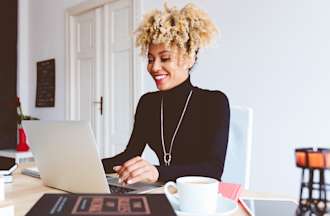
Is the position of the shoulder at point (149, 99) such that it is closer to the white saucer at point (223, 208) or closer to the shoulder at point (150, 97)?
the shoulder at point (150, 97)

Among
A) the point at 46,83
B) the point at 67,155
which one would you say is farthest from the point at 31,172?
the point at 46,83

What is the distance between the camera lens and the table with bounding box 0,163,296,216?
0.76m

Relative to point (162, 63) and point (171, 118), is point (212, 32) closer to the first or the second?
point (162, 63)

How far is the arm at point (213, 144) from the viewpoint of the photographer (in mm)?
1114

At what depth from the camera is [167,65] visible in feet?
4.66

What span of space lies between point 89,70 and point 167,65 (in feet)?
8.47

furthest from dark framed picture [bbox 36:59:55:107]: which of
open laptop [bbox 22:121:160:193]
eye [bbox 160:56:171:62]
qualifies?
open laptop [bbox 22:121:160:193]

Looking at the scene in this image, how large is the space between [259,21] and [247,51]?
0.20m

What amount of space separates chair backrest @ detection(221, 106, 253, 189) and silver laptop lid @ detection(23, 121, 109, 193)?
0.65 m

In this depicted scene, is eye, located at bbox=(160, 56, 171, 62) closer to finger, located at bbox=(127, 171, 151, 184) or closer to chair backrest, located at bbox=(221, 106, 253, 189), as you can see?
chair backrest, located at bbox=(221, 106, 253, 189)

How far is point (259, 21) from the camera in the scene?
231 centimetres

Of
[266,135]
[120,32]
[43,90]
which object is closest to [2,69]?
[43,90]

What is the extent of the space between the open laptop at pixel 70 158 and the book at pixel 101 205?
26cm

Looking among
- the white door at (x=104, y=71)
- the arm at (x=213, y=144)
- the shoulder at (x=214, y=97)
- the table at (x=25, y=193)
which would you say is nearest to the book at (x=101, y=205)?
the table at (x=25, y=193)
